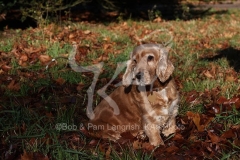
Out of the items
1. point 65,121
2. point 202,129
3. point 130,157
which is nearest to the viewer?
point 130,157

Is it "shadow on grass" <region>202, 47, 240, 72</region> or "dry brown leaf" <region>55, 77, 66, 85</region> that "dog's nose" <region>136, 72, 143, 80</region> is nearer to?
"dry brown leaf" <region>55, 77, 66, 85</region>

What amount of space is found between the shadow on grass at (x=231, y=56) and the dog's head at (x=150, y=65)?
264 cm

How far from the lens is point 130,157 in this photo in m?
2.86

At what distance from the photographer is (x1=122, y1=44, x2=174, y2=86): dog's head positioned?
3.24 m

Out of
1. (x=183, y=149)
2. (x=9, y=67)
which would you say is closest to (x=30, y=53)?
(x=9, y=67)

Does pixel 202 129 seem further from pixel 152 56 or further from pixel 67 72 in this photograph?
pixel 67 72

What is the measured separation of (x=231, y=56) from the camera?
6535 millimetres

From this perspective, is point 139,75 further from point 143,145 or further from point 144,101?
point 143,145

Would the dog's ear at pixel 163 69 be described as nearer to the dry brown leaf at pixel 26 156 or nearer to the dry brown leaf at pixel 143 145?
the dry brown leaf at pixel 143 145

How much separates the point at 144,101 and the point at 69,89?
4.82ft

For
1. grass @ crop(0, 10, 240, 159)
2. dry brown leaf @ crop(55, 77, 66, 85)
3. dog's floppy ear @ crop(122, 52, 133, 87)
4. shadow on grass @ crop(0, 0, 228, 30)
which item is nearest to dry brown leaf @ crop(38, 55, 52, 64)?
grass @ crop(0, 10, 240, 159)

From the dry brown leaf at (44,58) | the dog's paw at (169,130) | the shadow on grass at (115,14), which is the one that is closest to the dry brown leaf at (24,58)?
the dry brown leaf at (44,58)

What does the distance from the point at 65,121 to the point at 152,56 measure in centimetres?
103

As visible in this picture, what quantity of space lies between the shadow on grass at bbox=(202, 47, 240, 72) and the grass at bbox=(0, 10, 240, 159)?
0.27ft
